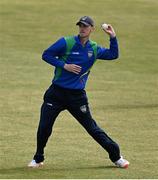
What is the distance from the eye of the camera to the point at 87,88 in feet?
66.4

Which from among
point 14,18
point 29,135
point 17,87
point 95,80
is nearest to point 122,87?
point 95,80

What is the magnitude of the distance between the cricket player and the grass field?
0.49m

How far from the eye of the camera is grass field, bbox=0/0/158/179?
11516mm

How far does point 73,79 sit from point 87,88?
9381 millimetres

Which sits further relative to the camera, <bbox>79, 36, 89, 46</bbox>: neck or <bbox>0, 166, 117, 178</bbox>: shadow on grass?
<bbox>79, 36, 89, 46</bbox>: neck

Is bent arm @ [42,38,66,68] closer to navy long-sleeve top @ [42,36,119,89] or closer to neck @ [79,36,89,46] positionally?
navy long-sleeve top @ [42,36,119,89]

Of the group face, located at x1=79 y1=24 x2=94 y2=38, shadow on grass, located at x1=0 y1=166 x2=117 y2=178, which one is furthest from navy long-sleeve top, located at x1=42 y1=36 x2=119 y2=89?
shadow on grass, located at x1=0 y1=166 x2=117 y2=178

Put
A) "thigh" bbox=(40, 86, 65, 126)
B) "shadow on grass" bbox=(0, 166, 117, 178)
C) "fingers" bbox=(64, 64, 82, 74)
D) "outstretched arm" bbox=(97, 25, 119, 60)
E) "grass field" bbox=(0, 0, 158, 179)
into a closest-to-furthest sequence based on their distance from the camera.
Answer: "shadow on grass" bbox=(0, 166, 117, 178), "fingers" bbox=(64, 64, 82, 74), "thigh" bbox=(40, 86, 65, 126), "outstretched arm" bbox=(97, 25, 119, 60), "grass field" bbox=(0, 0, 158, 179)

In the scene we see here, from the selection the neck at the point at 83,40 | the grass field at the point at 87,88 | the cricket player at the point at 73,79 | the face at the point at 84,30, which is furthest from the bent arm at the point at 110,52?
the grass field at the point at 87,88

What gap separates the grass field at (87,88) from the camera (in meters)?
11.5

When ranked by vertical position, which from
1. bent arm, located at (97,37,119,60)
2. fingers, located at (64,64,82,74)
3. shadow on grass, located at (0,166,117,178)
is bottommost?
shadow on grass, located at (0,166,117,178)

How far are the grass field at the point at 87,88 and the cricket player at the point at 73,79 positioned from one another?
19.2 inches

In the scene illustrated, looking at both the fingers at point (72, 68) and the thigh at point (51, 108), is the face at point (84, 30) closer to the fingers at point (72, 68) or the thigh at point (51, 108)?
the fingers at point (72, 68)

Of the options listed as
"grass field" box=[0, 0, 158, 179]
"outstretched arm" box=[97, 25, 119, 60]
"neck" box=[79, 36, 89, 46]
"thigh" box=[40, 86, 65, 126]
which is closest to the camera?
"neck" box=[79, 36, 89, 46]
